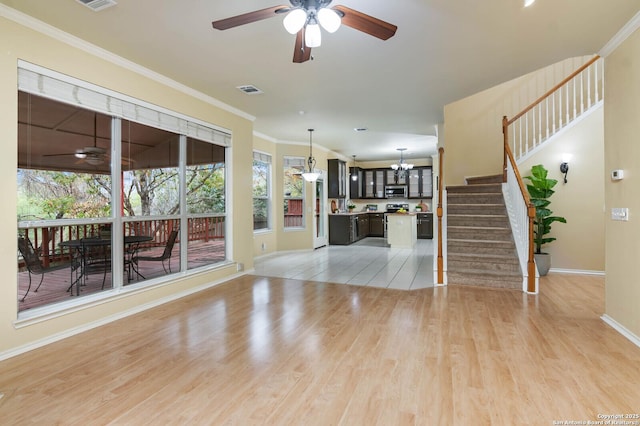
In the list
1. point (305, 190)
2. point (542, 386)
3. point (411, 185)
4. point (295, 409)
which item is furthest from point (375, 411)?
point (411, 185)

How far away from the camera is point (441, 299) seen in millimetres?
4129

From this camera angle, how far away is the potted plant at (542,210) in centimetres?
526

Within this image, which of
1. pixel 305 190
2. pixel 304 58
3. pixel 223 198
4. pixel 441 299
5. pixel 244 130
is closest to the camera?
pixel 304 58

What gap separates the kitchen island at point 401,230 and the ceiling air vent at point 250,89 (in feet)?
17.3

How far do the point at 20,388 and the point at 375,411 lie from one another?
2296mm

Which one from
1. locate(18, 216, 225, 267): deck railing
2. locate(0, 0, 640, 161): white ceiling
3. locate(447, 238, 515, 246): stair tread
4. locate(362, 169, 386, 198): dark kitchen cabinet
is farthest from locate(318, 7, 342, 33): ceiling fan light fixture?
locate(362, 169, 386, 198): dark kitchen cabinet

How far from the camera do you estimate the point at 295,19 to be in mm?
2035

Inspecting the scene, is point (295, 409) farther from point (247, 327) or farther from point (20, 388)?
point (20, 388)

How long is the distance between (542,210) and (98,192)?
6079 millimetres

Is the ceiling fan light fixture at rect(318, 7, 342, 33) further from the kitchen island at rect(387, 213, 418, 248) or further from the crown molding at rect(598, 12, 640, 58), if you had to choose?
the kitchen island at rect(387, 213, 418, 248)

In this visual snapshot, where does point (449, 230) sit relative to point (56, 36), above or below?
below

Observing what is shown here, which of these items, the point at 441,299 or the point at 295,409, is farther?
the point at 441,299

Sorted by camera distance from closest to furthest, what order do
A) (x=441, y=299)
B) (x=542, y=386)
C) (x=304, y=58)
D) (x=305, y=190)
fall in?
(x=542, y=386)
(x=304, y=58)
(x=441, y=299)
(x=305, y=190)

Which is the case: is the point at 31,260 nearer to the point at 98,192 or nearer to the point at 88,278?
the point at 88,278
